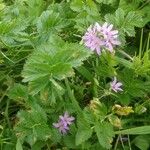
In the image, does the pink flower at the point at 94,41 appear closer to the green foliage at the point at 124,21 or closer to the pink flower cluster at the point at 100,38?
the pink flower cluster at the point at 100,38

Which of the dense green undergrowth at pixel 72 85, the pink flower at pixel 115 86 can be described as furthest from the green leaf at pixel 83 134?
the pink flower at pixel 115 86

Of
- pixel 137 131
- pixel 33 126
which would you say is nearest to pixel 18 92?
pixel 33 126

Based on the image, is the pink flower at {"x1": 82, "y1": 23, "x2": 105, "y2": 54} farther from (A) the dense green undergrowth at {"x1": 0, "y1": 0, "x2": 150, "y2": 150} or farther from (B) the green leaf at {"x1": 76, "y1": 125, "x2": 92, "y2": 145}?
(B) the green leaf at {"x1": 76, "y1": 125, "x2": 92, "y2": 145}

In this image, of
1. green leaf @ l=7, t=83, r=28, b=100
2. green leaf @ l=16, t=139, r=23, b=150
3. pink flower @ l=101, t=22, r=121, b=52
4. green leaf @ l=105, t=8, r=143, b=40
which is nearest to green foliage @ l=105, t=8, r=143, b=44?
green leaf @ l=105, t=8, r=143, b=40

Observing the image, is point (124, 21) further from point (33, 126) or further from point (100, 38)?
point (33, 126)

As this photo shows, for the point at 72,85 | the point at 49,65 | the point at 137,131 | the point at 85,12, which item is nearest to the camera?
the point at 49,65

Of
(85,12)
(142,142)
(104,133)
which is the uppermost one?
(85,12)

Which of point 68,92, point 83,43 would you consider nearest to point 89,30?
point 83,43
